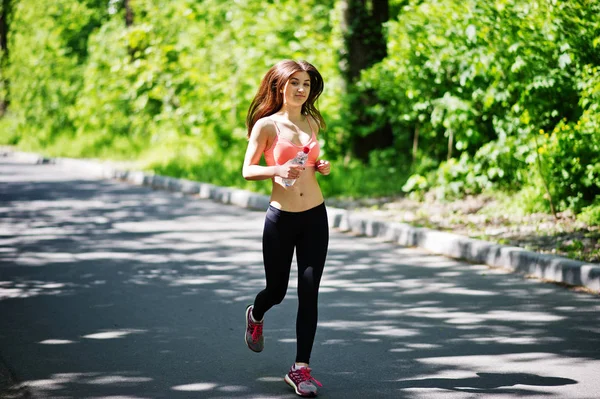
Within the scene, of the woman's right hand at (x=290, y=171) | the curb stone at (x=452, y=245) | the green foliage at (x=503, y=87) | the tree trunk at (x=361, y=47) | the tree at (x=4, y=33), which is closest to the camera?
the woman's right hand at (x=290, y=171)

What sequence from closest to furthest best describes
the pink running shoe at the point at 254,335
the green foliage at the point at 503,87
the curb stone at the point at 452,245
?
1. the pink running shoe at the point at 254,335
2. the curb stone at the point at 452,245
3. the green foliage at the point at 503,87

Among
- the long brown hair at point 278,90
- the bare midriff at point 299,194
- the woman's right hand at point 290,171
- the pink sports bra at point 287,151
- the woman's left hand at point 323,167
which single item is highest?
the long brown hair at point 278,90

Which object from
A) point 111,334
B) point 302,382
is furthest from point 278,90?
point 111,334

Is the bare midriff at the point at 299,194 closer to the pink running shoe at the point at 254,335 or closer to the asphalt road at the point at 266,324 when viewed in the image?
the pink running shoe at the point at 254,335

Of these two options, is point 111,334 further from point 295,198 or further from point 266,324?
point 295,198

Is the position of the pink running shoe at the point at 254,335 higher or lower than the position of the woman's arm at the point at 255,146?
lower

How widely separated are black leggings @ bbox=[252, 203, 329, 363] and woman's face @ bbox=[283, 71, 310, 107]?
594 millimetres

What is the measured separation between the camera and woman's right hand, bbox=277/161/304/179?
455 centimetres

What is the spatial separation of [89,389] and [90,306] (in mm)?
2196

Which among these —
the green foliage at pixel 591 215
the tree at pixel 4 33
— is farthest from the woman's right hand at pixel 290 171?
the tree at pixel 4 33

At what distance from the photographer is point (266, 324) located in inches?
248

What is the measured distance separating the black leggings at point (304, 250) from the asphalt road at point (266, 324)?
0.33 m

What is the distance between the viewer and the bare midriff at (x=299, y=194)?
473 cm

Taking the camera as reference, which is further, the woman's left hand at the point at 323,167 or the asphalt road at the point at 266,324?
the asphalt road at the point at 266,324
